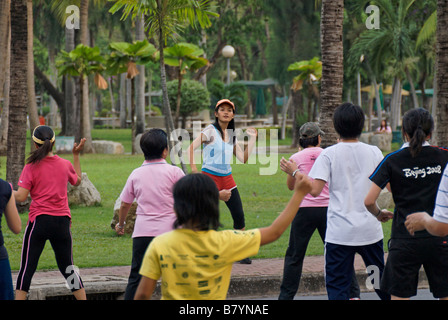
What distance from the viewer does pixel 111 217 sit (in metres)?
13.1

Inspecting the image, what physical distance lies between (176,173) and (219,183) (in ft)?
8.20

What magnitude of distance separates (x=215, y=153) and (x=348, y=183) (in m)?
2.71

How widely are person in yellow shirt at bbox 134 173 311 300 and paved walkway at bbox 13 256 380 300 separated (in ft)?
12.6

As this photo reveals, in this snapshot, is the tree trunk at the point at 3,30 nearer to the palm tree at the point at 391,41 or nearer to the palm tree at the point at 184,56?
the palm tree at the point at 184,56

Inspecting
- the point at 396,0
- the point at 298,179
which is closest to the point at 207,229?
the point at 298,179

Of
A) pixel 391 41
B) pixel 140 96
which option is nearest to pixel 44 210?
pixel 140 96

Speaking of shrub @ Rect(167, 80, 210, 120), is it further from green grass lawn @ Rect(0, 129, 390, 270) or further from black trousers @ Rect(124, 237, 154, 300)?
black trousers @ Rect(124, 237, 154, 300)

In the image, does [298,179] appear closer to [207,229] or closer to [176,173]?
[207,229]

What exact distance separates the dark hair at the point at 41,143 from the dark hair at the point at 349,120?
2.49m

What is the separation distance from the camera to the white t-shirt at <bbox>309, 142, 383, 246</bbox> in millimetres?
5672
